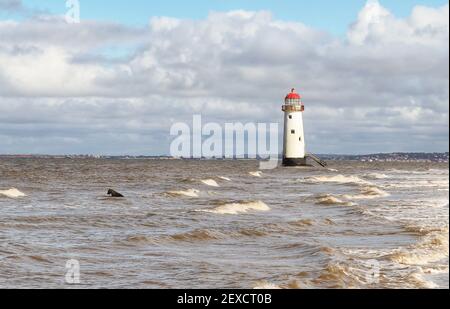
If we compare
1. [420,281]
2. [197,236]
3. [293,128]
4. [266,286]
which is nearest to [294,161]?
[293,128]

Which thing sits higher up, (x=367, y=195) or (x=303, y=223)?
(x=303, y=223)

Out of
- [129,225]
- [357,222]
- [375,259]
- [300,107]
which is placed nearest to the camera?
[375,259]

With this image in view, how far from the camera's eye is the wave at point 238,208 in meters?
35.4

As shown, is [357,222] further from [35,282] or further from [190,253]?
[35,282]

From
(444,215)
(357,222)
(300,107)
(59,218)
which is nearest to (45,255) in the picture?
(59,218)

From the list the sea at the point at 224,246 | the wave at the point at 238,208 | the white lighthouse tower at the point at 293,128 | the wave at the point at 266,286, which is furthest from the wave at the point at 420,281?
the white lighthouse tower at the point at 293,128

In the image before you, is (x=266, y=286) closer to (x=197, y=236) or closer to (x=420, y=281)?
(x=420, y=281)

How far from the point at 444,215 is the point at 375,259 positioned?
1384cm

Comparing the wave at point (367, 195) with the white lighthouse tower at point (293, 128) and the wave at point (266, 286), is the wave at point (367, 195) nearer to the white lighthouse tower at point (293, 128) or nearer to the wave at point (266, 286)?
the wave at point (266, 286)

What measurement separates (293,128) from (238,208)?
2240 inches

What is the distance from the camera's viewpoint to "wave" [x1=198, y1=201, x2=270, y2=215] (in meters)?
35.4

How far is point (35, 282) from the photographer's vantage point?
16109 mm

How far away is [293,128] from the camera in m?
93.1

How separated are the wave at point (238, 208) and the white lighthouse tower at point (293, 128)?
5514cm
